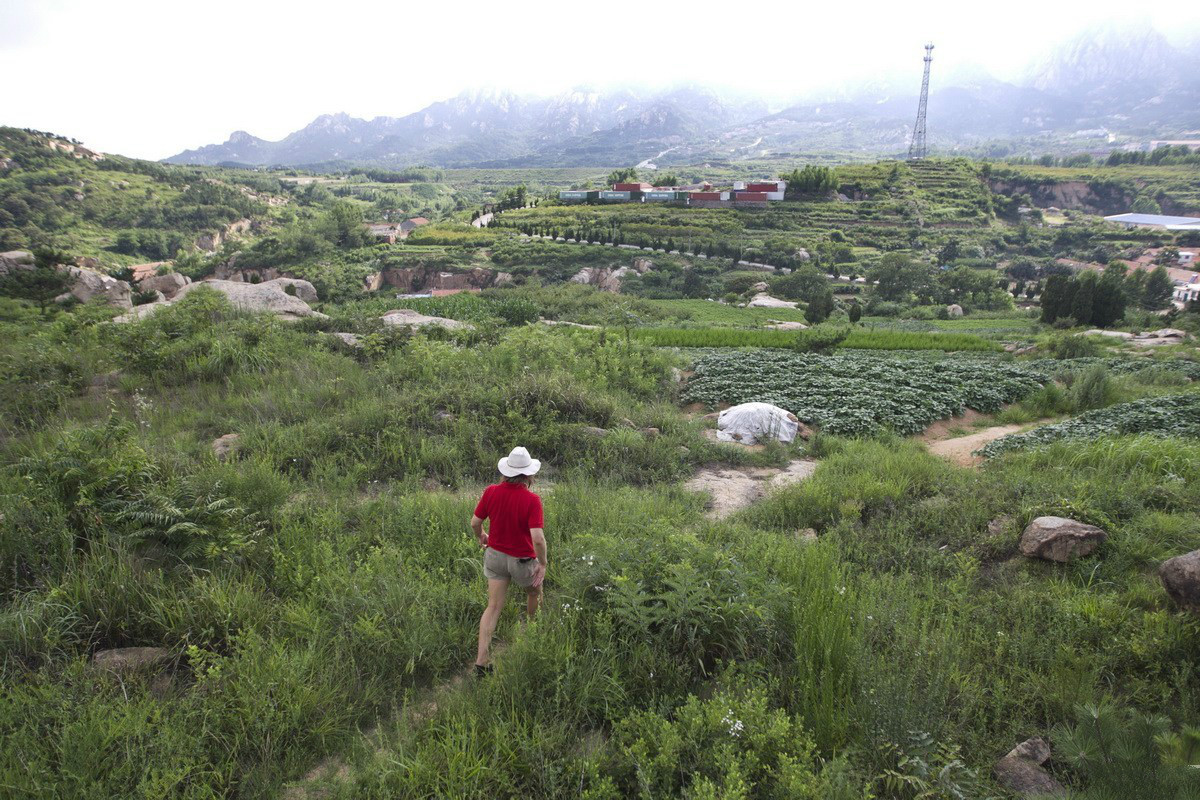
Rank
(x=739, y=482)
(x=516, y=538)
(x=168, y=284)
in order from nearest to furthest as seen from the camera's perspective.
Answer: (x=516, y=538) → (x=739, y=482) → (x=168, y=284)

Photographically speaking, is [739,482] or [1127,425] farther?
[1127,425]

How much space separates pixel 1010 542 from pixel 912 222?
8534 cm

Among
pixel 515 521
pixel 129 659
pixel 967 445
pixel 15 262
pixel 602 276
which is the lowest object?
pixel 602 276

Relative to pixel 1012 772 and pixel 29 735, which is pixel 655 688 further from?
pixel 29 735

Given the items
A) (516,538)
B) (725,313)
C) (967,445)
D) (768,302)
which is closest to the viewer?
(516,538)

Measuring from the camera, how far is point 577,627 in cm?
401

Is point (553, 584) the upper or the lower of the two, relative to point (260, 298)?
lower

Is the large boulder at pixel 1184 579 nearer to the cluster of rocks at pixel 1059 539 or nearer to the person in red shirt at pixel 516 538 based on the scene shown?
the cluster of rocks at pixel 1059 539

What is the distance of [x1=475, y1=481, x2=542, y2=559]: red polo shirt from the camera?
418 cm

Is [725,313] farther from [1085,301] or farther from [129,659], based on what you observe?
[129,659]

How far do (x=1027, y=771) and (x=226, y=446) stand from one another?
801cm

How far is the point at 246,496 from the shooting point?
5609 mm

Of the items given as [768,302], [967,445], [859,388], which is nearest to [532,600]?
[967,445]

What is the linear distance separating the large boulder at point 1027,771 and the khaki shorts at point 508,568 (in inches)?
117
